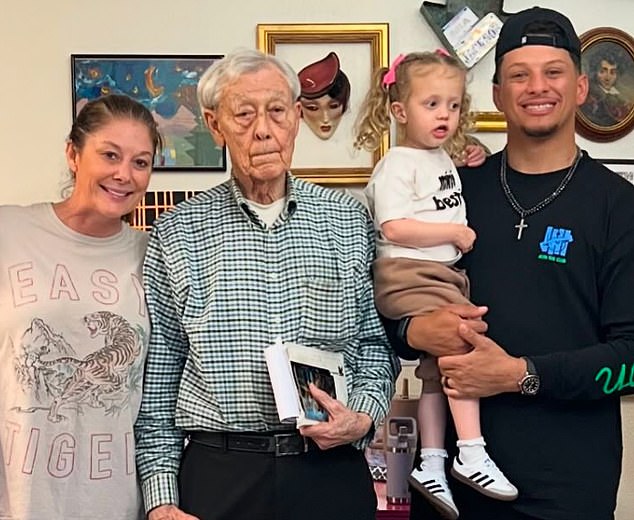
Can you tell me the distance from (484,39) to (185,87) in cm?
92

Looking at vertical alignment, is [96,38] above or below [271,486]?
above

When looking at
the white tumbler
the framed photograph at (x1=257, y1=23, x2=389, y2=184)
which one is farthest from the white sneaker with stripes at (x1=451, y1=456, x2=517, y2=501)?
the framed photograph at (x1=257, y1=23, x2=389, y2=184)

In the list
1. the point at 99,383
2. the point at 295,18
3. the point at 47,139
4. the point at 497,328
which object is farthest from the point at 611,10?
the point at 99,383

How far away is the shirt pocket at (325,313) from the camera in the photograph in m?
1.61

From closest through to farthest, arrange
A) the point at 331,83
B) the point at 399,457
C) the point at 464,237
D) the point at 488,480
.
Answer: the point at 488,480 < the point at 464,237 < the point at 399,457 < the point at 331,83

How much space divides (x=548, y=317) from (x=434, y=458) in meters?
0.36

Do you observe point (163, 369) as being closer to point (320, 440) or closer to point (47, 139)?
point (320, 440)

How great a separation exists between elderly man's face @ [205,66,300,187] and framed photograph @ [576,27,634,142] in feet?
4.75

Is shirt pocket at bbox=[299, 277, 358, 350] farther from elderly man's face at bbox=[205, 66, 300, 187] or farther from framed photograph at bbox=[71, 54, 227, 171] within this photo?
framed photograph at bbox=[71, 54, 227, 171]

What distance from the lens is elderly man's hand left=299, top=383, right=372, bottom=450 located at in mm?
1542

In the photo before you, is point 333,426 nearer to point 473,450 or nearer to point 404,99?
point 473,450

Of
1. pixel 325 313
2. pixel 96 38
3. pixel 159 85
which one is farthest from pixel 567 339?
pixel 96 38

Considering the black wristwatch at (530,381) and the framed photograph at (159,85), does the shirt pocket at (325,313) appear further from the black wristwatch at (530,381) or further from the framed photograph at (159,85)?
the framed photograph at (159,85)

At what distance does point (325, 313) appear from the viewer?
5.30 feet
